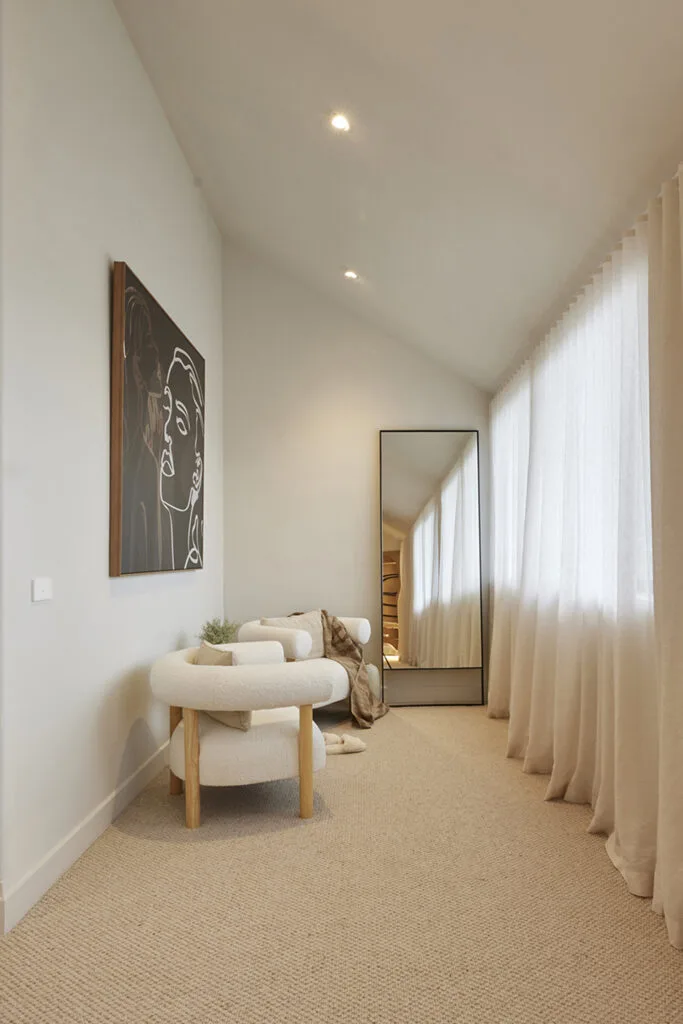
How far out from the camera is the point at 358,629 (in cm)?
503

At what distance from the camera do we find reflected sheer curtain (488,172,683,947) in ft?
7.09

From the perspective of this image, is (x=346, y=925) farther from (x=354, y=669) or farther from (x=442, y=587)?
(x=442, y=587)

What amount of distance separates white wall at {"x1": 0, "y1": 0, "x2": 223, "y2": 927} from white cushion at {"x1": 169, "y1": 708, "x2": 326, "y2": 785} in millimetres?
411

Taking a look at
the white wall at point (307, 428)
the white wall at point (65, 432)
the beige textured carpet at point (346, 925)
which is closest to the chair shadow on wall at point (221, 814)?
the beige textured carpet at point (346, 925)

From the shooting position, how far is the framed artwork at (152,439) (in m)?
3.11

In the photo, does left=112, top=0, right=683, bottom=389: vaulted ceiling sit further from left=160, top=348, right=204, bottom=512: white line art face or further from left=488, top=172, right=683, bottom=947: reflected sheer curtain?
left=160, top=348, right=204, bottom=512: white line art face

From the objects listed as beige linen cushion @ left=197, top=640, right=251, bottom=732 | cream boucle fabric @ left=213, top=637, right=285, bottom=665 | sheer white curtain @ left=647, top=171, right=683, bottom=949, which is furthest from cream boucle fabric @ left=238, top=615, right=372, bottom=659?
sheer white curtain @ left=647, top=171, right=683, bottom=949

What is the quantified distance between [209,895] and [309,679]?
35.0 inches

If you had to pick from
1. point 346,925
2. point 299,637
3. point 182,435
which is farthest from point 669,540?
point 182,435

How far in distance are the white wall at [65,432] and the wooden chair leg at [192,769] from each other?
1.16 feet

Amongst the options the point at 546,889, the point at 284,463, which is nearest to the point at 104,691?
the point at 546,889

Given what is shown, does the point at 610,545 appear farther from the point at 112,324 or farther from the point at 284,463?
the point at 284,463

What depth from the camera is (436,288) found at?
4344 mm

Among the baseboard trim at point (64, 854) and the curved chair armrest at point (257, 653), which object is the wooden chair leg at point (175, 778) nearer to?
the baseboard trim at point (64, 854)
